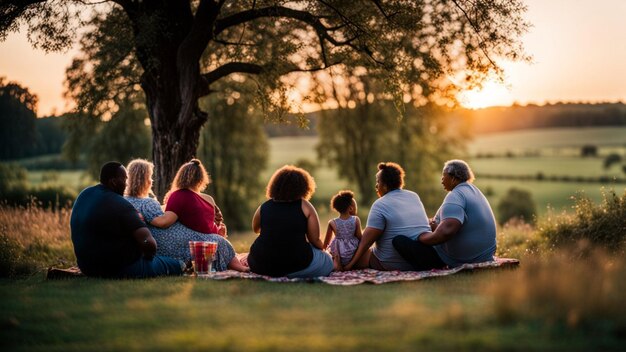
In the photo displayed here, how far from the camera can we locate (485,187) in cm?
5228

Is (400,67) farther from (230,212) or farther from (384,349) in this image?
(230,212)

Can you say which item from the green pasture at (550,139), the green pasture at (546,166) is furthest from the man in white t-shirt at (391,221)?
the green pasture at (550,139)

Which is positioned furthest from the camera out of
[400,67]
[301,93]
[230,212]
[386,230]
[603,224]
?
[230,212]

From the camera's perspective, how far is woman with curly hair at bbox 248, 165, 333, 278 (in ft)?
27.3

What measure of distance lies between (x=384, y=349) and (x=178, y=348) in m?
1.42

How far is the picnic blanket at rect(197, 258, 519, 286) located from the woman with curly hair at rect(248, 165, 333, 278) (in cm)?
20

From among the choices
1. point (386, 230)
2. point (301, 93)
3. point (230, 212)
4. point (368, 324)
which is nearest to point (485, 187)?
point (230, 212)

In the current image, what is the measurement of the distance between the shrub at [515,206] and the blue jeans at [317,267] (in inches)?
1377

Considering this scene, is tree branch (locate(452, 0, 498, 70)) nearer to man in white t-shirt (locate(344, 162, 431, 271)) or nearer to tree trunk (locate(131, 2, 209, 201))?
man in white t-shirt (locate(344, 162, 431, 271))

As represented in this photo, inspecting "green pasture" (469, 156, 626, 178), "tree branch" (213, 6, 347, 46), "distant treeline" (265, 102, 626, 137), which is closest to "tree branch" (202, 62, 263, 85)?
"tree branch" (213, 6, 347, 46)

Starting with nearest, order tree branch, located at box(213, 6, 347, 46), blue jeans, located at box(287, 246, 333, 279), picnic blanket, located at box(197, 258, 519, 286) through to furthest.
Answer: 1. picnic blanket, located at box(197, 258, 519, 286)
2. blue jeans, located at box(287, 246, 333, 279)
3. tree branch, located at box(213, 6, 347, 46)

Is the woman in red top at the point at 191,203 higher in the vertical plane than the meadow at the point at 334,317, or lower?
higher

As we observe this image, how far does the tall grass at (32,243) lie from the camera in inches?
389

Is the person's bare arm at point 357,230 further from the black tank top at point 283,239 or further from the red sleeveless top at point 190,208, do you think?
the red sleeveless top at point 190,208
